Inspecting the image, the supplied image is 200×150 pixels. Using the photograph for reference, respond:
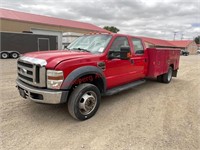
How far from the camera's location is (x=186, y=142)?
2971 millimetres

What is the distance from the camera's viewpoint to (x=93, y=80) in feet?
13.4

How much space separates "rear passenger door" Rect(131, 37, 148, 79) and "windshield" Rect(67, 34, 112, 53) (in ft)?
3.77

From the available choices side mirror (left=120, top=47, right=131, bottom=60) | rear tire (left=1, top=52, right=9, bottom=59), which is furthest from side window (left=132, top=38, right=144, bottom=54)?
rear tire (left=1, top=52, right=9, bottom=59)

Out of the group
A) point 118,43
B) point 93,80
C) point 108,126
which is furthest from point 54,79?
point 118,43

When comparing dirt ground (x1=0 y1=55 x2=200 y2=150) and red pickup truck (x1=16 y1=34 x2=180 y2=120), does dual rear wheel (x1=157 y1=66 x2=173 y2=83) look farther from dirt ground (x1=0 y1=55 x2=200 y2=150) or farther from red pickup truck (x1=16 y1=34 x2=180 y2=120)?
red pickup truck (x1=16 y1=34 x2=180 y2=120)

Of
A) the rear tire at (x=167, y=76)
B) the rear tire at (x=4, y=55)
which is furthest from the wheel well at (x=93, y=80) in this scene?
the rear tire at (x=4, y=55)

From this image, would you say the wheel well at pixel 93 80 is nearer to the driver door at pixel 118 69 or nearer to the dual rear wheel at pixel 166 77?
the driver door at pixel 118 69

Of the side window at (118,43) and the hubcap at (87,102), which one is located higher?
the side window at (118,43)

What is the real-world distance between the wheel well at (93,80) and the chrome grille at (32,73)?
2.38 feet

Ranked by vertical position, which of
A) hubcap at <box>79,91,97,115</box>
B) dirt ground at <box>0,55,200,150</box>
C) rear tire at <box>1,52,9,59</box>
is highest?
rear tire at <box>1,52,9,59</box>

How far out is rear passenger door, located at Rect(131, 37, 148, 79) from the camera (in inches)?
209

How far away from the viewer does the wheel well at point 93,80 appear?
12.3 feet

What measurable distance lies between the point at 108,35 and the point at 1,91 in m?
3.92

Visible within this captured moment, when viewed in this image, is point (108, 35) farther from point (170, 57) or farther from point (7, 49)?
point (7, 49)
